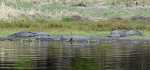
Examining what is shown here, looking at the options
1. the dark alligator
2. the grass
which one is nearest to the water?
the dark alligator

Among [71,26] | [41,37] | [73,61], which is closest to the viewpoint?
[73,61]

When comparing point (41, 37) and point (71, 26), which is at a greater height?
point (71, 26)

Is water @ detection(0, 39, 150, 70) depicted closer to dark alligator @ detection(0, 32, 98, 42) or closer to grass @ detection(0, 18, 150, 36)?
dark alligator @ detection(0, 32, 98, 42)

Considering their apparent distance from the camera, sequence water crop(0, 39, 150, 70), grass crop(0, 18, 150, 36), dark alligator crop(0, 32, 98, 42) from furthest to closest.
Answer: grass crop(0, 18, 150, 36) → dark alligator crop(0, 32, 98, 42) → water crop(0, 39, 150, 70)

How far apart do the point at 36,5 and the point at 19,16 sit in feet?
32.8

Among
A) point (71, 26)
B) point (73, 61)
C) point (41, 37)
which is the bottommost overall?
point (73, 61)

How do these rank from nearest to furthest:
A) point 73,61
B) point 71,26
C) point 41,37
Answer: point 73,61 → point 41,37 → point 71,26

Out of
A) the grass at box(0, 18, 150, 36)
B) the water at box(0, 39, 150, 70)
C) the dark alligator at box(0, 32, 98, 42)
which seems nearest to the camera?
the water at box(0, 39, 150, 70)

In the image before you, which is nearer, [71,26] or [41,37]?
[41,37]

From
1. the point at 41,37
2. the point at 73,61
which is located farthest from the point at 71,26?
the point at 73,61

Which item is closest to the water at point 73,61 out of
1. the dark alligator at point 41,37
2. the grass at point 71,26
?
the dark alligator at point 41,37

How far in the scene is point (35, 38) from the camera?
5016 cm

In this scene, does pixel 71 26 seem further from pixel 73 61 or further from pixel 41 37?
pixel 73 61

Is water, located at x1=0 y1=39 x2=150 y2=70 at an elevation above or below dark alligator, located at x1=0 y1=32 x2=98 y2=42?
below
